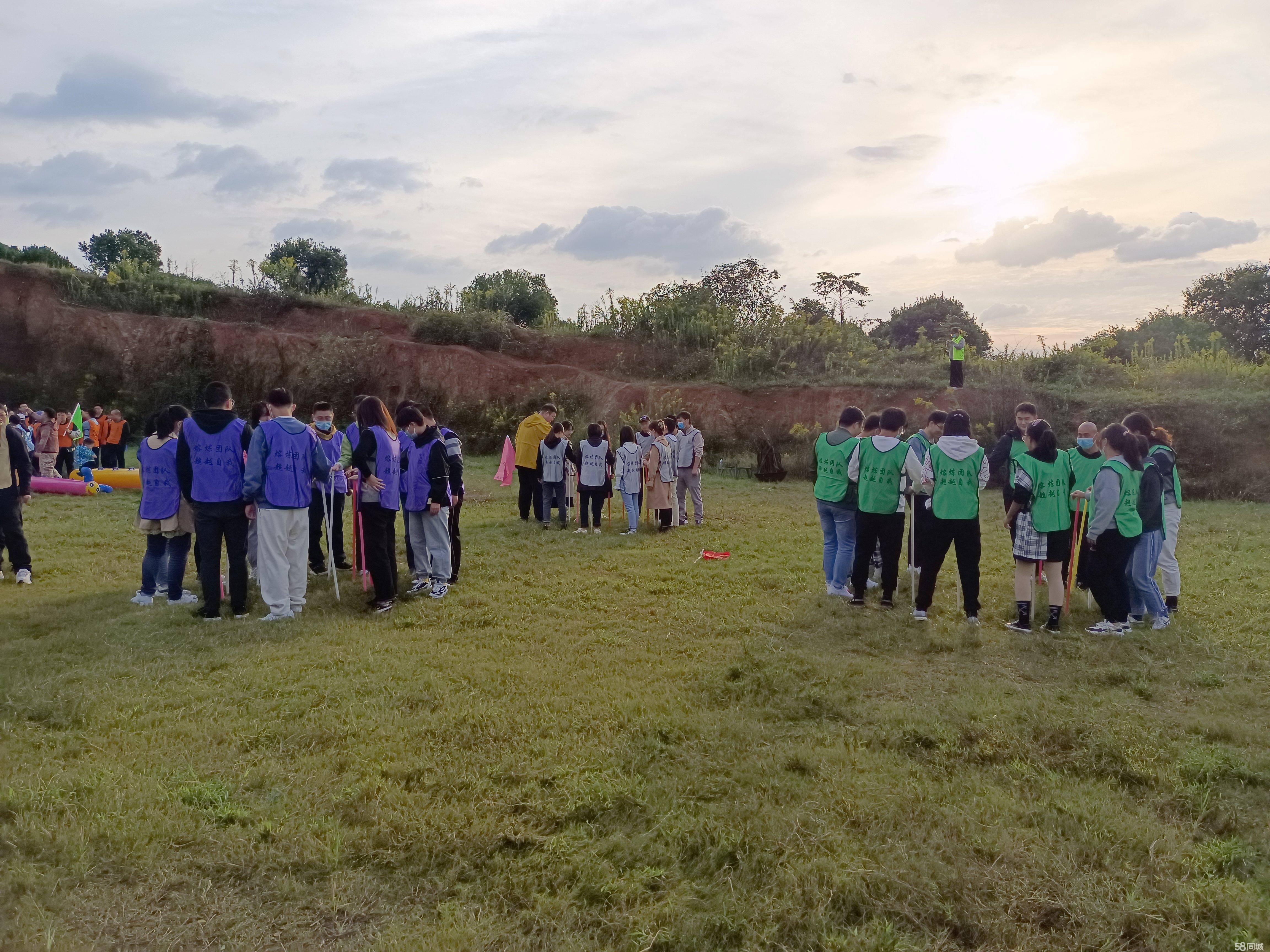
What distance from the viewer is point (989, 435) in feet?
62.4

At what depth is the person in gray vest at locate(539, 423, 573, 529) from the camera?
12.0 m

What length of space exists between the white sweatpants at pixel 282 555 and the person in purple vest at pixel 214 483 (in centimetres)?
22

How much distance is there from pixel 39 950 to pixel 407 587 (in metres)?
5.63

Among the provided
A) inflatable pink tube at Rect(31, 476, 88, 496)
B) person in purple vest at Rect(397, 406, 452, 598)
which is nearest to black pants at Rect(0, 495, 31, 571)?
person in purple vest at Rect(397, 406, 452, 598)

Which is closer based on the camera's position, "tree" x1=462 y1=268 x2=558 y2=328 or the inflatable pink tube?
the inflatable pink tube

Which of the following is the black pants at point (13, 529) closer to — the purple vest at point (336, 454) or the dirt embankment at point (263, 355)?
the purple vest at point (336, 454)

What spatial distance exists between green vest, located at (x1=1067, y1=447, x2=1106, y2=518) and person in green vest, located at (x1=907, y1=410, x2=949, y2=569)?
3.97 ft

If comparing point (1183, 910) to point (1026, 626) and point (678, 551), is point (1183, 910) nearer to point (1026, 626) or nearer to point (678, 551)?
point (1026, 626)

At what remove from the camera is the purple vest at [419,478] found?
803 cm

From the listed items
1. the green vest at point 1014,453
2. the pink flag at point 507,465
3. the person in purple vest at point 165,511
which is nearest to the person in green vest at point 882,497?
the green vest at point 1014,453

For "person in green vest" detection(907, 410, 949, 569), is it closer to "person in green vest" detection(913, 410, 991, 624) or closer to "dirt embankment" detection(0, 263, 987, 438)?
"person in green vest" detection(913, 410, 991, 624)

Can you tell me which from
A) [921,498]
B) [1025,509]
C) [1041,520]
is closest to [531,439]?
[921,498]

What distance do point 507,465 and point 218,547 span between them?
9.16 meters

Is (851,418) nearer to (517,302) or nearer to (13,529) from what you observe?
(13,529)
